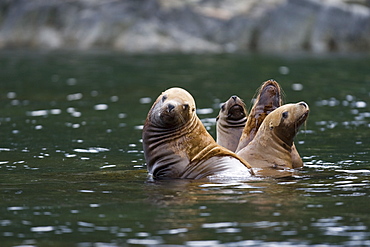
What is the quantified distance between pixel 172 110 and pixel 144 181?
3.18ft

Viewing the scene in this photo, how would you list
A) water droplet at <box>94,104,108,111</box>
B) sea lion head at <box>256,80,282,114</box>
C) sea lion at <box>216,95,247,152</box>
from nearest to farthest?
sea lion head at <box>256,80,282,114</box>
sea lion at <box>216,95,247,152</box>
water droplet at <box>94,104,108,111</box>

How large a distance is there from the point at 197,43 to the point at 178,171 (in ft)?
100

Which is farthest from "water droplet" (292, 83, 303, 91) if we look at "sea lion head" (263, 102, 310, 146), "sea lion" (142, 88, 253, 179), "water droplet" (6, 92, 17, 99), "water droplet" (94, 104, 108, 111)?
"sea lion" (142, 88, 253, 179)

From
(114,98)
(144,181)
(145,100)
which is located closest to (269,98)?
(144,181)

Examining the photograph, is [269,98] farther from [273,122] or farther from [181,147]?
[181,147]

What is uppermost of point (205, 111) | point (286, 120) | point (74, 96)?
point (74, 96)

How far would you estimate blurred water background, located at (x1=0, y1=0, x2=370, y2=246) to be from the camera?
7.57 meters

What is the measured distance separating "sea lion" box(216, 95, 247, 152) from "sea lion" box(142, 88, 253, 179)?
4.56ft

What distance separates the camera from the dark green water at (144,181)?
287 inches

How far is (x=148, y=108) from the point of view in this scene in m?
18.6

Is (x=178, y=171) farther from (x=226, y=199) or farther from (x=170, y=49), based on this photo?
(x=170, y=49)

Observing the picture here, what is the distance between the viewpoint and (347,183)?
9711 millimetres

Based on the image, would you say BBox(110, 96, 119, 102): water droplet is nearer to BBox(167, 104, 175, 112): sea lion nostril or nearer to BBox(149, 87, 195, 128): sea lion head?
BBox(149, 87, 195, 128): sea lion head

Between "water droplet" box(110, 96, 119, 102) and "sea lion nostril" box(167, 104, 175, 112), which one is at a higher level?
"water droplet" box(110, 96, 119, 102)
